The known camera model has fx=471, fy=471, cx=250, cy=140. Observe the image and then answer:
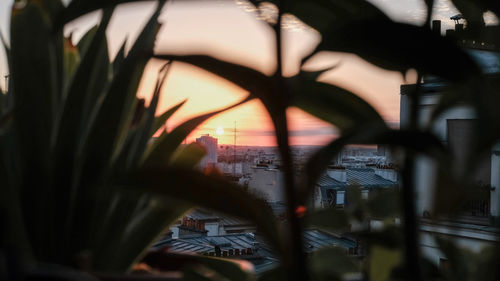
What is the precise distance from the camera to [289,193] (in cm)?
28

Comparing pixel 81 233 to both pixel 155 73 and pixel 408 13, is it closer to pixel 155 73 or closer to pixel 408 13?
pixel 155 73

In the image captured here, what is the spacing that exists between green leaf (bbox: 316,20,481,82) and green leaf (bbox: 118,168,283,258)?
9 centimetres

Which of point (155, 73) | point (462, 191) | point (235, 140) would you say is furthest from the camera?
point (235, 140)

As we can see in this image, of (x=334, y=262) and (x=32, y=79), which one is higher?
(x=32, y=79)

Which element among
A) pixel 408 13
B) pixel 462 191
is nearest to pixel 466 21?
pixel 408 13

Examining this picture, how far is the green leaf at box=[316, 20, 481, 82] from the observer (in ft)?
0.78

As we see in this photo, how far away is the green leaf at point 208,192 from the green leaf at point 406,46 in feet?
0.31

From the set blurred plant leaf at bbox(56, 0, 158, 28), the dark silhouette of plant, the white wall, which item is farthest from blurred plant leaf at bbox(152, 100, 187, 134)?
blurred plant leaf at bbox(56, 0, 158, 28)

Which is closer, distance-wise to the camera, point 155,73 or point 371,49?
point 371,49

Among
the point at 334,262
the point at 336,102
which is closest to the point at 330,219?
the point at 334,262

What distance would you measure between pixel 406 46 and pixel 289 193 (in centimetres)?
11

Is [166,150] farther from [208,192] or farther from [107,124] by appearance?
[208,192]

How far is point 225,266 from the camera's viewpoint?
0.41m

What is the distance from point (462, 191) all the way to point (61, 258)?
415mm
